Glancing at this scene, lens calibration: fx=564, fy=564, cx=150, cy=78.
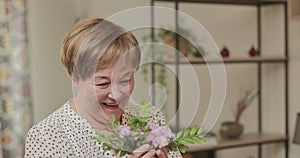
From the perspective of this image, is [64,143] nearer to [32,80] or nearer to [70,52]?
[70,52]

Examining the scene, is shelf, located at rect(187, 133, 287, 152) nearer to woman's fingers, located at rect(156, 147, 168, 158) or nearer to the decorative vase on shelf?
the decorative vase on shelf

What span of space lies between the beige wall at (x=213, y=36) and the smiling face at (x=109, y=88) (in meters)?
2.01

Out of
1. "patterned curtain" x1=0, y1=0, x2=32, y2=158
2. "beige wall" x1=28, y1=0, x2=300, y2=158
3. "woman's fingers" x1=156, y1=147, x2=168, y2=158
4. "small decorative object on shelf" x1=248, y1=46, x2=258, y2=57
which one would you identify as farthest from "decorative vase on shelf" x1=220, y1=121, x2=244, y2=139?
"woman's fingers" x1=156, y1=147, x2=168, y2=158

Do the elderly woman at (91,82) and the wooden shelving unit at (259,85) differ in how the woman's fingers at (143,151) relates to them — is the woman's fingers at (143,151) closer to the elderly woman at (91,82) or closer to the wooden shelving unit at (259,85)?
the elderly woman at (91,82)

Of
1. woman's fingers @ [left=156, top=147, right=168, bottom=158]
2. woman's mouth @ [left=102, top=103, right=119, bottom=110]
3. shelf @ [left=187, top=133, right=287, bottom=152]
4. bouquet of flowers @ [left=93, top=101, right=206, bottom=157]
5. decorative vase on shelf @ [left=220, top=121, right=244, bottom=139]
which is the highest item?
woman's mouth @ [left=102, top=103, right=119, bottom=110]

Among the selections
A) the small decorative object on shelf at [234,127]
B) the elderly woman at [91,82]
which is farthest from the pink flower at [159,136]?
the small decorative object on shelf at [234,127]

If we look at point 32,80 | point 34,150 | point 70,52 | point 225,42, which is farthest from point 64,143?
point 225,42

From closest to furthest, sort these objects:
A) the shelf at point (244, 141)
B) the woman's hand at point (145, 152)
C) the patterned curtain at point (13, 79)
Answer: the woman's hand at point (145, 152) < the patterned curtain at point (13, 79) < the shelf at point (244, 141)

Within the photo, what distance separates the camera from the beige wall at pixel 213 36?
3.45 metres

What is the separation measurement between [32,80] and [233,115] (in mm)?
1351

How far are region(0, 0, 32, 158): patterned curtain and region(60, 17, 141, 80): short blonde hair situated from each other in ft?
6.23

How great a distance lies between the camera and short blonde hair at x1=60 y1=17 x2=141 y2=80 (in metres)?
1.22

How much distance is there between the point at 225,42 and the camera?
3762 millimetres

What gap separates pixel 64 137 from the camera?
50.2 inches
